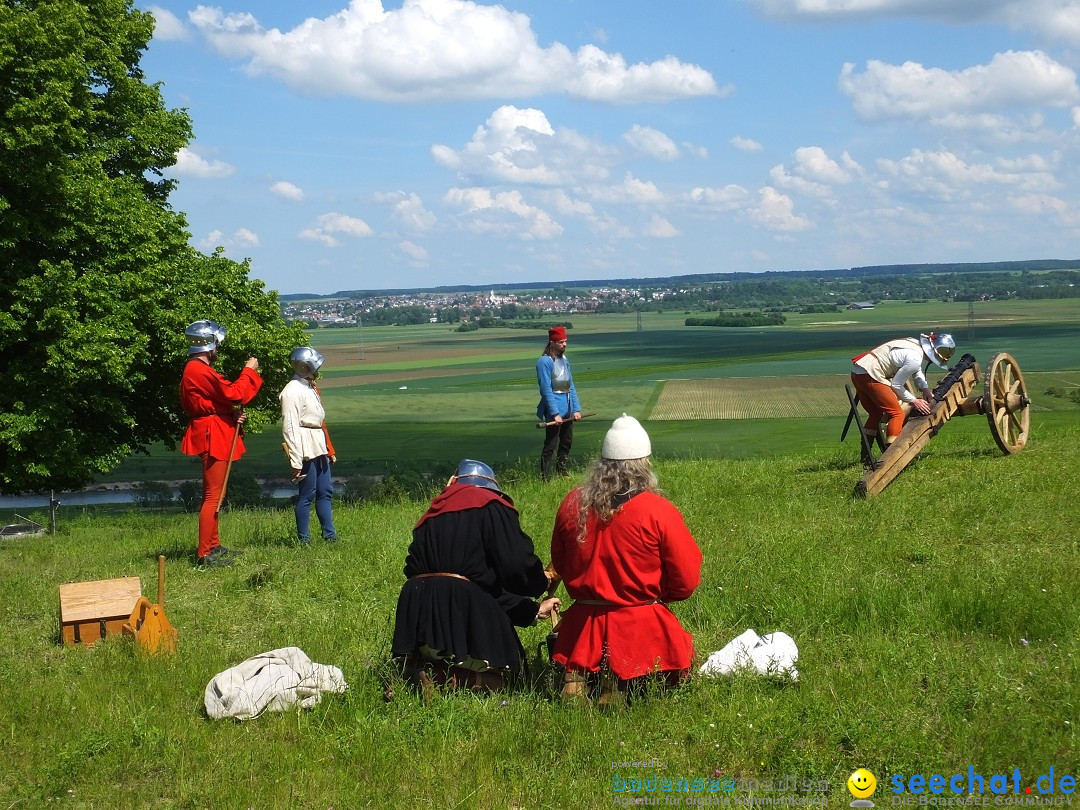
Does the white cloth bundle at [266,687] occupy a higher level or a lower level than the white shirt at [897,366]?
lower

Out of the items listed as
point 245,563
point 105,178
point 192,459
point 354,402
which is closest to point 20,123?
point 105,178

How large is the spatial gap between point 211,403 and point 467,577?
4978mm

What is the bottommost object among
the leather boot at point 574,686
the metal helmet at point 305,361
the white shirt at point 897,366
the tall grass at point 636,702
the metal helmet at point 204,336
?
the tall grass at point 636,702

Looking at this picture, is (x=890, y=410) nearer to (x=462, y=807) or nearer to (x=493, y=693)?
(x=493, y=693)

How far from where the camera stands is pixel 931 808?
Result: 4.34m

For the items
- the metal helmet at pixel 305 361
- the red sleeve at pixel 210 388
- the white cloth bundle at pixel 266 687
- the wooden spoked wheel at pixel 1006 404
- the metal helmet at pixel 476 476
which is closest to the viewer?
the white cloth bundle at pixel 266 687

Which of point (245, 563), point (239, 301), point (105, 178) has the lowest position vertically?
point (245, 563)

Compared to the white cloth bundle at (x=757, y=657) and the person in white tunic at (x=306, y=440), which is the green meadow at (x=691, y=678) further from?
the person in white tunic at (x=306, y=440)

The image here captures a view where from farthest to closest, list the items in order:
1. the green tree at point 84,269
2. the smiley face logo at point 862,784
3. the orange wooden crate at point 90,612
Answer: the green tree at point 84,269
the orange wooden crate at point 90,612
the smiley face logo at point 862,784

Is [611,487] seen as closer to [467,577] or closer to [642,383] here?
[467,577]

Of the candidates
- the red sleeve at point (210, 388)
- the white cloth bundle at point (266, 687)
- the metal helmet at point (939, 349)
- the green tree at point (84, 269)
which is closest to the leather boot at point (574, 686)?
the white cloth bundle at point (266, 687)

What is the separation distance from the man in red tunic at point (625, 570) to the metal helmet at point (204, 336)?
17.6ft

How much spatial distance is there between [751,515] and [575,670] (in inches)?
213

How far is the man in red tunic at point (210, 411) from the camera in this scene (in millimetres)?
9836
